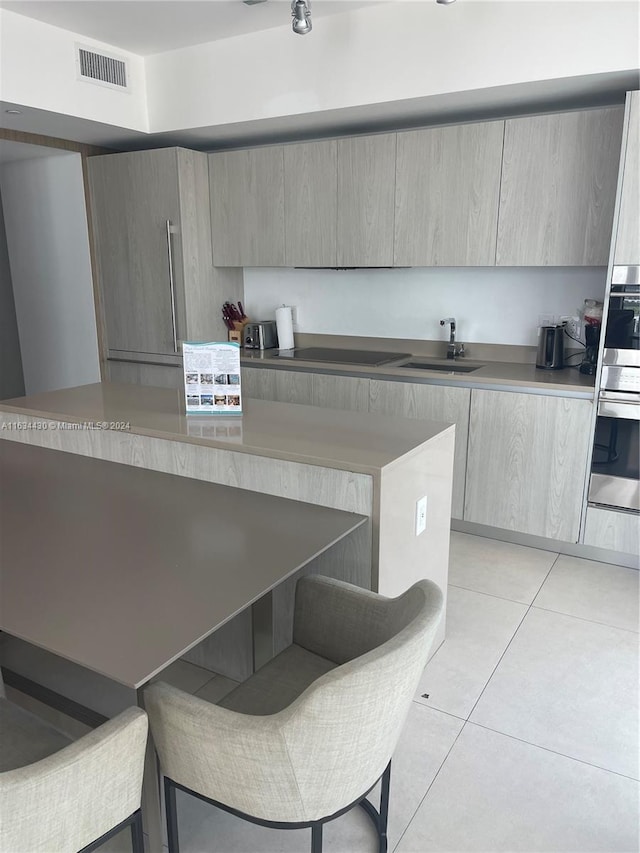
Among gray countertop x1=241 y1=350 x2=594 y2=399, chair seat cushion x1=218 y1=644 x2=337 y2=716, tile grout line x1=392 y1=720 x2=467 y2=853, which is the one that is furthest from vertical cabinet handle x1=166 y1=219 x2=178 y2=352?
A: tile grout line x1=392 y1=720 x2=467 y2=853

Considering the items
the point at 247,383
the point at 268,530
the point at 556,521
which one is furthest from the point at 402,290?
the point at 268,530

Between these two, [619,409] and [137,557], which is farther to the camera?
[619,409]

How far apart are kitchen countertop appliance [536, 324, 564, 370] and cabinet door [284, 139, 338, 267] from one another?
4.35ft

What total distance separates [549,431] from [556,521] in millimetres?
480

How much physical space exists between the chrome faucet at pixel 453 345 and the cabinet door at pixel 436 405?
537 mm

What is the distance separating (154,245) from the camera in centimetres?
424

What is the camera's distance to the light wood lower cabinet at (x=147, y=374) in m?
4.39

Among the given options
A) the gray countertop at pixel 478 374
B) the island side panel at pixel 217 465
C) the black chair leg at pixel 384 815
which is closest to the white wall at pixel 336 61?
the gray countertop at pixel 478 374

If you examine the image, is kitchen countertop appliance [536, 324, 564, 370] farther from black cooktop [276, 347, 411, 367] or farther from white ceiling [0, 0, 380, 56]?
white ceiling [0, 0, 380, 56]

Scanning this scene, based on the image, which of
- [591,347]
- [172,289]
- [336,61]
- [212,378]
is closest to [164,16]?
[336,61]

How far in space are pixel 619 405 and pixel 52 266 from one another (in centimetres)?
408

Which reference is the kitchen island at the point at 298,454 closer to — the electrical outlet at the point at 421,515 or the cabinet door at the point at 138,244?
the electrical outlet at the point at 421,515

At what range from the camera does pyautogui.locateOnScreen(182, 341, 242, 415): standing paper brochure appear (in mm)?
2256

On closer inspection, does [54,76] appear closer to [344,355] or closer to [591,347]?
[344,355]
